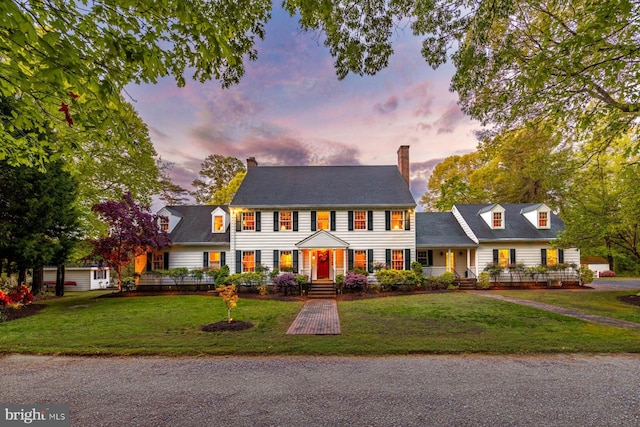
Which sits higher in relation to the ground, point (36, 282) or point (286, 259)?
point (286, 259)

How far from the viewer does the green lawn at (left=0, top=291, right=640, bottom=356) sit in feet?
21.6

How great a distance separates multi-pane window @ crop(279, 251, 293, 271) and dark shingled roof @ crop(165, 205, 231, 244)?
4051 mm

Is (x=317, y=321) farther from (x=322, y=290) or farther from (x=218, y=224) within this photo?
(x=218, y=224)

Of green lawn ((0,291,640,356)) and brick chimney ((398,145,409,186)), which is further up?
brick chimney ((398,145,409,186))

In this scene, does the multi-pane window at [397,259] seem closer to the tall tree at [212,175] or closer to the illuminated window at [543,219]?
the illuminated window at [543,219]

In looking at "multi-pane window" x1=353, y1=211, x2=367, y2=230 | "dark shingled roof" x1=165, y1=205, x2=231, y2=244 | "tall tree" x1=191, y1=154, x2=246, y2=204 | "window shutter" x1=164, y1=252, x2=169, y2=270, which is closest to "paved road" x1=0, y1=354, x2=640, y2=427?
"multi-pane window" x1=353, y1=211, x2=367, y2=230

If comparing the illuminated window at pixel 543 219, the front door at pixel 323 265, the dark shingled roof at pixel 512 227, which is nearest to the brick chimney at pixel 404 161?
the dark shingled roof at pixel 512 227

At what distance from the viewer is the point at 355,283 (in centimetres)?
1661

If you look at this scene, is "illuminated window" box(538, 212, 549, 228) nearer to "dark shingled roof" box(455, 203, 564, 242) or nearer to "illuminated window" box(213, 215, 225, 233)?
"dark shingled roof" box(455, 203, 564, 242)

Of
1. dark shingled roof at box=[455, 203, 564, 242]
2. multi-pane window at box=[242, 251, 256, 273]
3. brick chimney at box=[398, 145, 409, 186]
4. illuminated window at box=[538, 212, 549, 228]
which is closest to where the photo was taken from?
multi-pane window at box=[242, 251, 256, 273]

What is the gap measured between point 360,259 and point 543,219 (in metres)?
14.0

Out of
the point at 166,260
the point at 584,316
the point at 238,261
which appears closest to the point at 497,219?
the point at 584,316

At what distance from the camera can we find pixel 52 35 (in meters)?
2.85

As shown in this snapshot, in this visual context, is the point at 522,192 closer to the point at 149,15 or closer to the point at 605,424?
the point at 605,424
